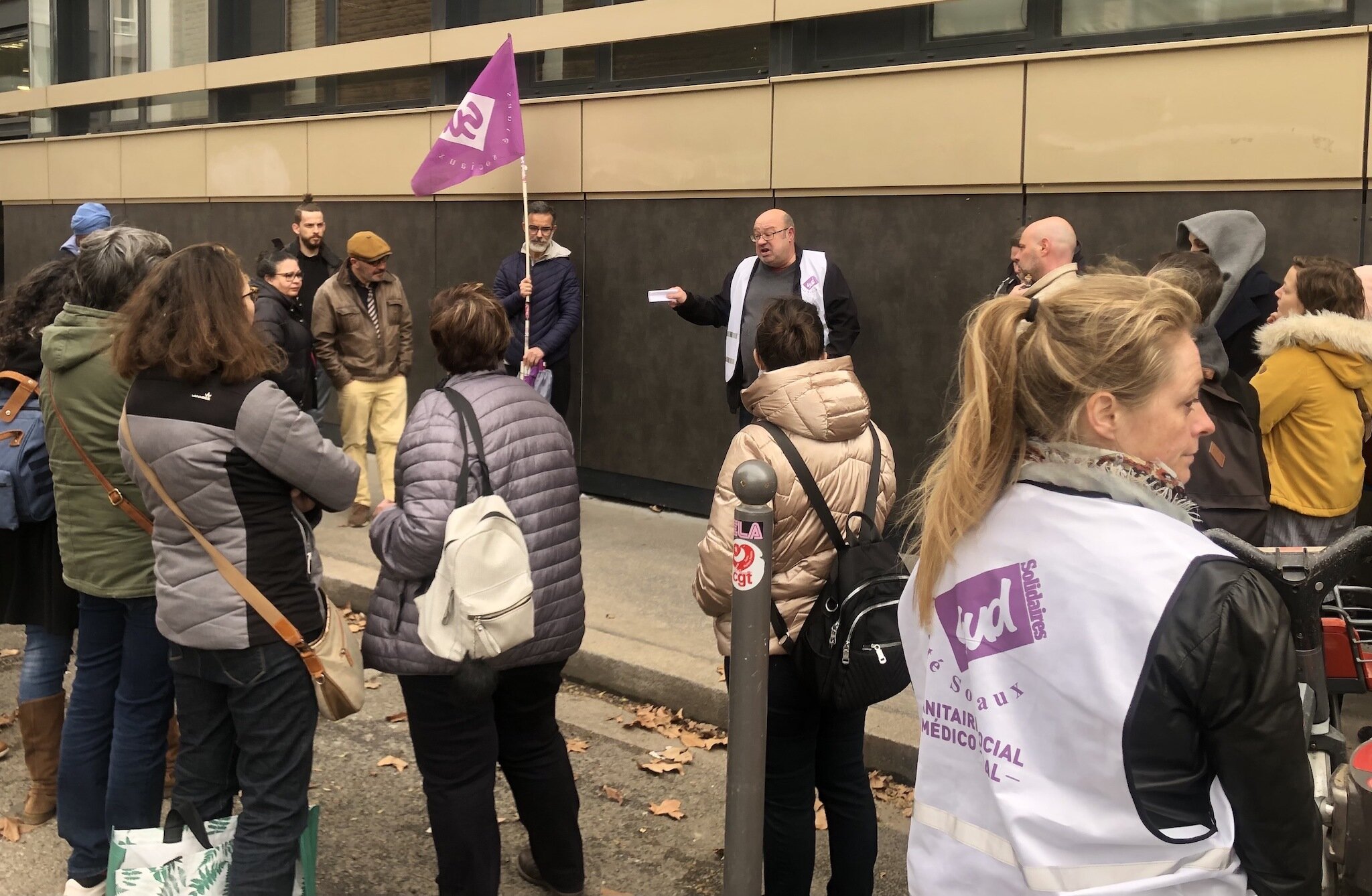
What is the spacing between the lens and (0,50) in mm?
17531

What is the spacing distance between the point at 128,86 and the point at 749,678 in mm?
13582

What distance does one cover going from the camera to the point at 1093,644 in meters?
1.87

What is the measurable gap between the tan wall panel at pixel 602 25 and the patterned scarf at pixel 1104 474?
727cm

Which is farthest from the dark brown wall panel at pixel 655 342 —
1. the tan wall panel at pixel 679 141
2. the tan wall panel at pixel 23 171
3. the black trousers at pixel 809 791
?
the tan wall panel at pixel 23 171

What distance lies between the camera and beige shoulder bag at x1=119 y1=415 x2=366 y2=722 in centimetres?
373

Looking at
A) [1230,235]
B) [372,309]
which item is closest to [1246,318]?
[1230,235]

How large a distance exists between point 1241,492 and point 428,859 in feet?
9.98

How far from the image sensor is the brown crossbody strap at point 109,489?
4176mm

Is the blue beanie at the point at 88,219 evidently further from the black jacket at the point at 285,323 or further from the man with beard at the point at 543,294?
the man with beard at the point at 543,294

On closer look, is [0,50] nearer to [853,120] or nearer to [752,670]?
[853,120]

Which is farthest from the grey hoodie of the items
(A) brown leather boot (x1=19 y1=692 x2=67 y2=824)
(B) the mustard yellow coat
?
(A) brown leather boot (x1=19 y1=692 x2=67 y2=824)

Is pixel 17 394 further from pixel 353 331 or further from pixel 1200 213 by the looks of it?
pixel 1200 213

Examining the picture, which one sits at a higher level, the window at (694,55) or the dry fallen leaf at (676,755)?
the window at (694,55)

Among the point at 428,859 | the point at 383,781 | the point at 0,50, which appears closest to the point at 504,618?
the point at 428,859
